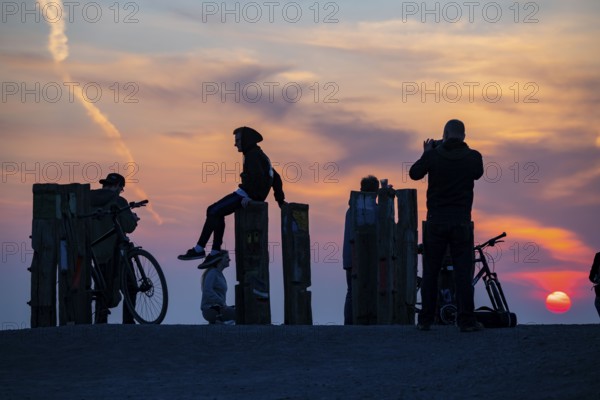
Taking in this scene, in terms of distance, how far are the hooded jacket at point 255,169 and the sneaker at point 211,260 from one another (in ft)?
3.11

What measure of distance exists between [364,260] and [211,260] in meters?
2.50

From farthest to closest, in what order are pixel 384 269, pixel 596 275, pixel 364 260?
pixel 596 275 → pixel 384 269 → pixel 364 260

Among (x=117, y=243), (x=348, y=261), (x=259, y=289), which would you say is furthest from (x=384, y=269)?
(x=117, y=243)

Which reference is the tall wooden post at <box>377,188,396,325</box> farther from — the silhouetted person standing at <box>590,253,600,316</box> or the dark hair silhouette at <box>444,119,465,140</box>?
the silhouetted person standing at <box>590,253,600,316</box>

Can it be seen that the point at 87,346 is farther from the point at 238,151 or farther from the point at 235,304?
the point at 238,151

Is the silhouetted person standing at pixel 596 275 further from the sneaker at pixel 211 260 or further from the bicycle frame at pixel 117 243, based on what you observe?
the bicycle frame at pixel 117 243

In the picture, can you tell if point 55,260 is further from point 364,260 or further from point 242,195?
point 364,260

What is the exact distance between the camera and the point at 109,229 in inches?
612

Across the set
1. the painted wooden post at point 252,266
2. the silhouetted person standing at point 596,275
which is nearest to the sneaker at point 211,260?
the painted wooden post at point 252,266

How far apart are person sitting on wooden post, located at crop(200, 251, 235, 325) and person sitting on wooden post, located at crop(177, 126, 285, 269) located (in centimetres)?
12

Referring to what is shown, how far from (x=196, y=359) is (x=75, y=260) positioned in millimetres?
3917

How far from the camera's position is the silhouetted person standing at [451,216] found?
1280 cm

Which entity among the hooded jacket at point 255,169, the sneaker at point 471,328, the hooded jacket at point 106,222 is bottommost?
the sneaker at point 471,328

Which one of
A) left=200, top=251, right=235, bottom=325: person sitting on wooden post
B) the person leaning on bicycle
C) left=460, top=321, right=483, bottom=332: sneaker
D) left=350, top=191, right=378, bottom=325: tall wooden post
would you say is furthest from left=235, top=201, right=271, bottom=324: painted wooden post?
left=460, top=321, right=483, bottom=332: sneaker
